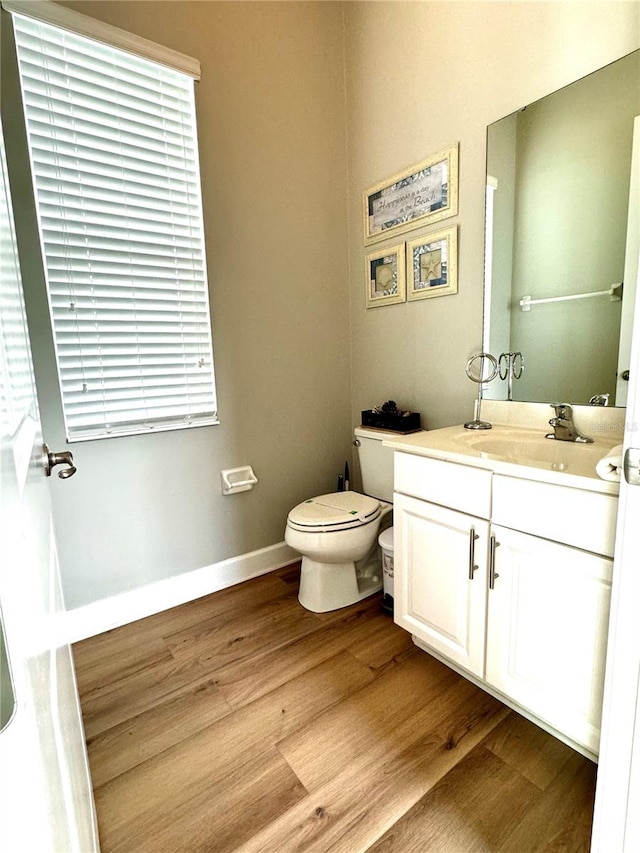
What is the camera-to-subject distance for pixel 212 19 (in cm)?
171

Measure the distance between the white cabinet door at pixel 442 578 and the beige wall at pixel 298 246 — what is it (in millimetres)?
659

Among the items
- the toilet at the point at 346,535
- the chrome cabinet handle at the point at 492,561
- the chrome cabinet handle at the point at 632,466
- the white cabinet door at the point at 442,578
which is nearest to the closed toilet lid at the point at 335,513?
the toilet at the point at 346,535

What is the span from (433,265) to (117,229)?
1350 millimetres

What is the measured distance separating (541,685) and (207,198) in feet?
7.15

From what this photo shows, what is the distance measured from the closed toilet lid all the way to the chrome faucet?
2.56 feet

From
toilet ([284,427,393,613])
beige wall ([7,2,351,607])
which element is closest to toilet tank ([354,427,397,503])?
toilet ([284,427,393,613])

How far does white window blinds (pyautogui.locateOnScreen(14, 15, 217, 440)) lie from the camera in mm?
1446

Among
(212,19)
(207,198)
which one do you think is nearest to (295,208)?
(207,198)

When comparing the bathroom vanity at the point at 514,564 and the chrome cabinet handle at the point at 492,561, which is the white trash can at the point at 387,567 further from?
the chrome cabinet handle at the point at 492,561

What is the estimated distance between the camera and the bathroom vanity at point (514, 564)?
3.15 ft

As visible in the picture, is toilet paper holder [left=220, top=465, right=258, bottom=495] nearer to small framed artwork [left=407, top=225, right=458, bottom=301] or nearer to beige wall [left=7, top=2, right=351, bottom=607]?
beige wall [left=7, top=2, right=351, bottom=607]

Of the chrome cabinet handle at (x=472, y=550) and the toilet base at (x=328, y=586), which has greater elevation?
the chrome cabinet handle at (x=472, y=550)

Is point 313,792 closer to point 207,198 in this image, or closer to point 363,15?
point 207,198

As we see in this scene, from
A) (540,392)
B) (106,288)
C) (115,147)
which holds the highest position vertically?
(115,147)
